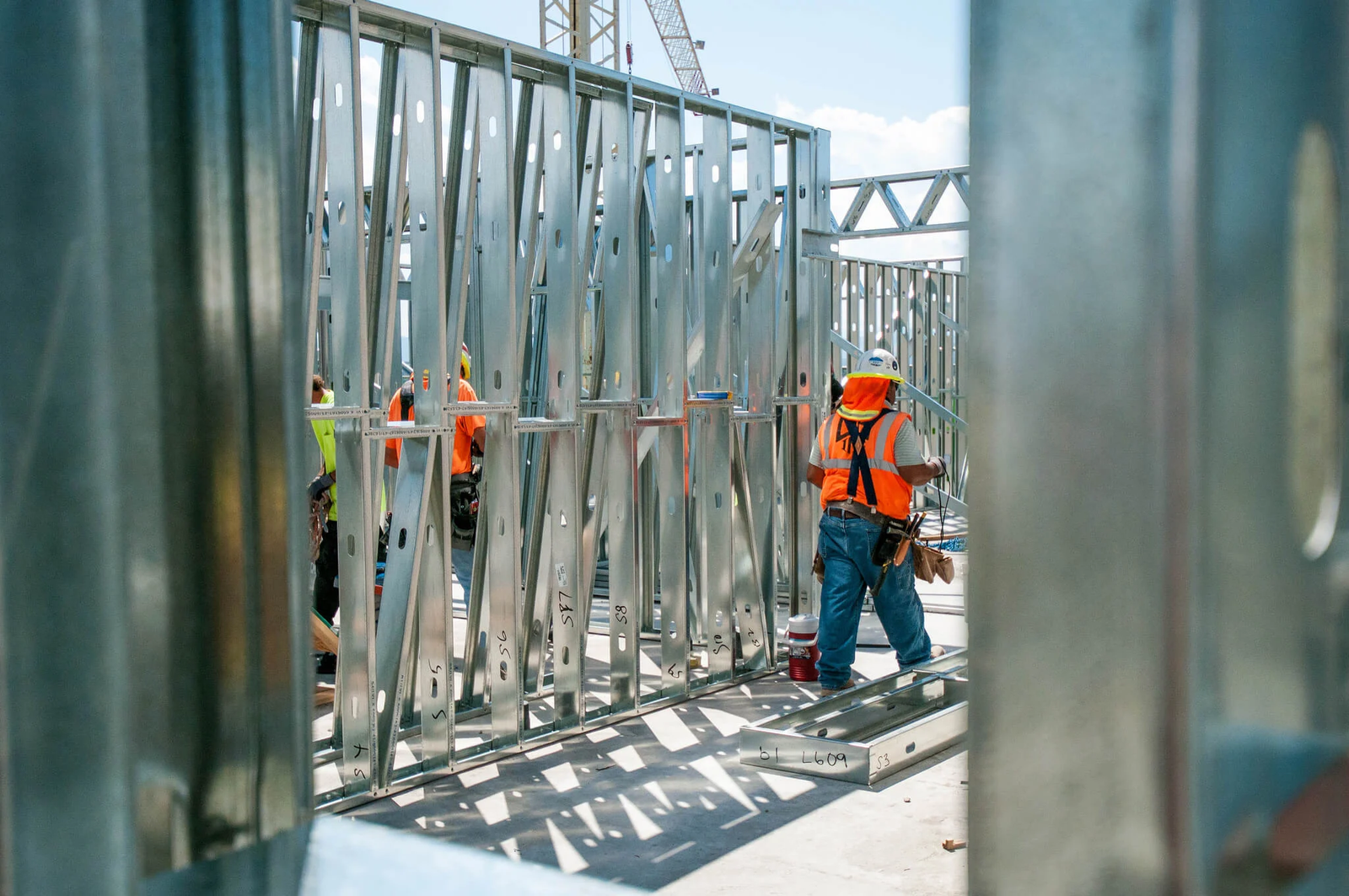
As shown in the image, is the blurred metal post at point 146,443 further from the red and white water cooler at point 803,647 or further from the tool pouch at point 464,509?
the red and white water cooler at point 803,647

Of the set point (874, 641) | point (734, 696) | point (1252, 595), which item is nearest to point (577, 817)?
point (734, 696)

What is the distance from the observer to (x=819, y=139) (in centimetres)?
895

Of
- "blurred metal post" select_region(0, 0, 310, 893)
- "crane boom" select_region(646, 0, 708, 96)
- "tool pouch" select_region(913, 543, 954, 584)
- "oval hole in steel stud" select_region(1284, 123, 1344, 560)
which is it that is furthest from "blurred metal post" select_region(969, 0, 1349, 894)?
"crane boom" select_region(646, 0, 708, 96)

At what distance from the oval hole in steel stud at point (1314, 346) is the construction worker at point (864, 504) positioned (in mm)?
7134

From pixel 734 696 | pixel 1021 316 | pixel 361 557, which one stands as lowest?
pixel 734 696

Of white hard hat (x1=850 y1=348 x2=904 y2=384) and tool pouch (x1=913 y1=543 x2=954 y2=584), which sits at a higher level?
white hard hat (x1=850 y1=348 x2=904 y2=384)

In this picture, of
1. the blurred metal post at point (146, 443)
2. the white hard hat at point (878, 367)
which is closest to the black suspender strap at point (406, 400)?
the white hard hat at point (878, 367)

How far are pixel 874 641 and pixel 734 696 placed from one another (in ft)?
6.32

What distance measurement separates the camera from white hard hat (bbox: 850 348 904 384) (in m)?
7.68

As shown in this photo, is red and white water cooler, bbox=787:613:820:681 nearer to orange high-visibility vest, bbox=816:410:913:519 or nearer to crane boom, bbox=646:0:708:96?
orange high-visibility vest, bbox=816:410:913:519

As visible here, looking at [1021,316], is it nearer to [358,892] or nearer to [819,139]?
[358,892]

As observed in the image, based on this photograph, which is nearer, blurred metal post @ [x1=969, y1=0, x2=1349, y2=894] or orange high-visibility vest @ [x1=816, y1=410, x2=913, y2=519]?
blurred metal post @ [x1=969, y1=0, x2=1349, y2=894]

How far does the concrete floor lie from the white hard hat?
243 cm

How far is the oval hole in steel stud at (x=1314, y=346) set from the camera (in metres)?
0.52
